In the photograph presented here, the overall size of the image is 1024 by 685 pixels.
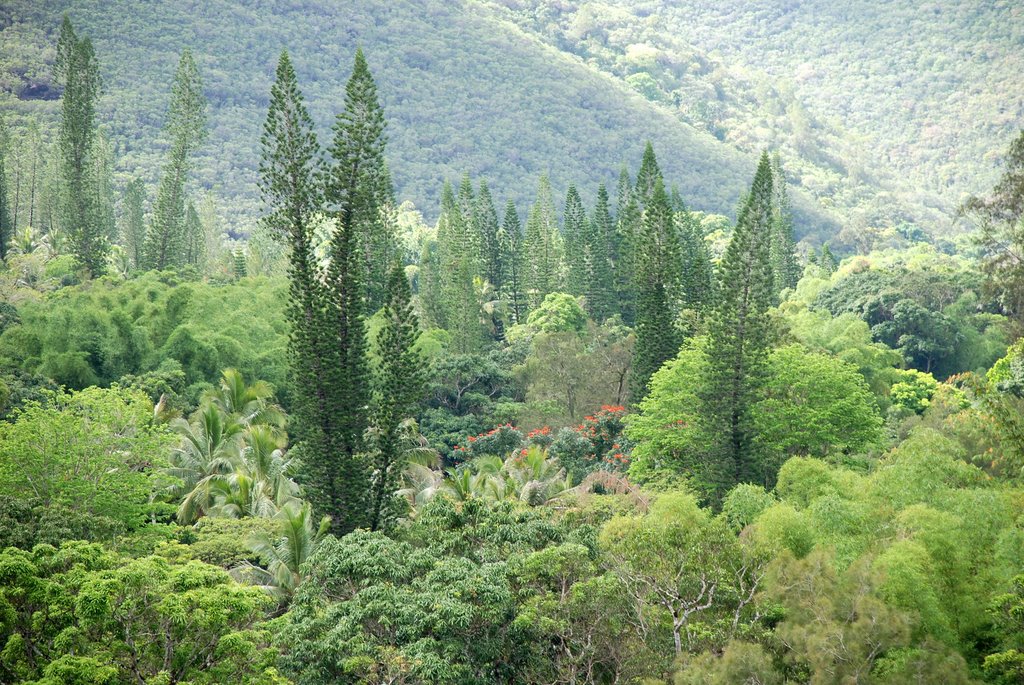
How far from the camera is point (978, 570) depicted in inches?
680

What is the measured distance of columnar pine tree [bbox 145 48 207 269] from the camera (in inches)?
2189

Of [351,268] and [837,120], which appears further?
[837,120]

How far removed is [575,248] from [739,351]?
25.3 m

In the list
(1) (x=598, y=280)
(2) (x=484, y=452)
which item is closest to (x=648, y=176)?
(1) (x=598, y=280)

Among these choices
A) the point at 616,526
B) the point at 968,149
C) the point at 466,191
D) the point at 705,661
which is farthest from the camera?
the point at 968,149

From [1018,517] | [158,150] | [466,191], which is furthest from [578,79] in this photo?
[1018,517]

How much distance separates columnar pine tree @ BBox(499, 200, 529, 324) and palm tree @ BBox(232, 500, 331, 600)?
33.4 m

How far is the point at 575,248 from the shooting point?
185 feet

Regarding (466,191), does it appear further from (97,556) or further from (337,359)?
(97,556)

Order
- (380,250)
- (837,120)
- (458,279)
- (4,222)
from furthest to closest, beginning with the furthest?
(837,120) → (4,222) → (458,279) → (380,250)

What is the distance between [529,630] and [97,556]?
273 inches

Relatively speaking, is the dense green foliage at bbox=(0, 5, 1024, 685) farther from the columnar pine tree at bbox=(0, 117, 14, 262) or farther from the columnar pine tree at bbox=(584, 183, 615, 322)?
the columnar pine tree at bbox=(0, 117, 14, 262)

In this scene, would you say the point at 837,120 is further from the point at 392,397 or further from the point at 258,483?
the point at 258,483

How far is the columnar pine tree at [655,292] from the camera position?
39719mm
